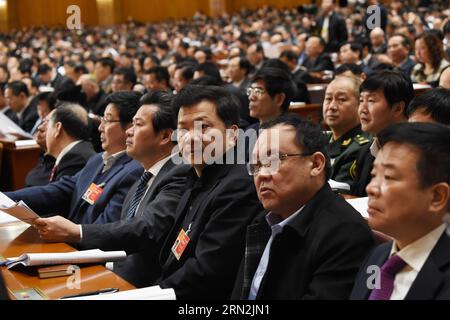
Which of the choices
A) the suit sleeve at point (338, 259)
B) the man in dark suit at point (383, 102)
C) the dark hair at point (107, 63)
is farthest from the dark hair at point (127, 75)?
the suit sleeve at point (338, 259)

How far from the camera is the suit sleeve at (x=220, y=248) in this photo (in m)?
2.05

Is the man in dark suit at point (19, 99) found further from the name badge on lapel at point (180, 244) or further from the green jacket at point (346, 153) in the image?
the name badge on lapel at point (180, 244)

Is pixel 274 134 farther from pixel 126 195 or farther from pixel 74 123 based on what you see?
pixel 74 123

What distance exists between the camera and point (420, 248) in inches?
55.8

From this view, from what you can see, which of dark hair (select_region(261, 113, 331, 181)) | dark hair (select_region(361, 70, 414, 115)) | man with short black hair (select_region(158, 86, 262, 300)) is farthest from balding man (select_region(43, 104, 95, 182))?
dark hair (select_region(261, 113, 331, 181))

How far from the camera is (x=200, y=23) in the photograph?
60.5ft

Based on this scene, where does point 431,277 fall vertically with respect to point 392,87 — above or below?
below

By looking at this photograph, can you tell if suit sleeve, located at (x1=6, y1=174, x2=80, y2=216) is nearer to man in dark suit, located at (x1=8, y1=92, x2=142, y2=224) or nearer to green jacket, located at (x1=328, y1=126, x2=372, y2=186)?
man in dark suit, located at (x1=8, y1=92, x2=142, y2=224)

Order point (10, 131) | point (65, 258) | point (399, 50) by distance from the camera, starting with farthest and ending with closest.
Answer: point (399, 50)
point (10, 131)
point (65, 258)

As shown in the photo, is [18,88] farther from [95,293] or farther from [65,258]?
[95,293]

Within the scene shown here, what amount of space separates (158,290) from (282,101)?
240cm

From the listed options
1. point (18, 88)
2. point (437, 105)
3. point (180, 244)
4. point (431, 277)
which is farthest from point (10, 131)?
point (431, 277)

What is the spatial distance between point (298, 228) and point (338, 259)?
0.13 meters
